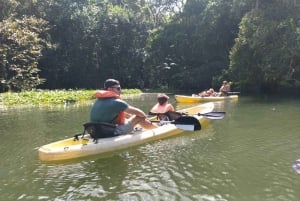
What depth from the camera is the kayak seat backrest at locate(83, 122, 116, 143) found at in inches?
302

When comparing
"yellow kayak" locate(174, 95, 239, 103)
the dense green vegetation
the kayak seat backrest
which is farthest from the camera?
the dense green vegetation

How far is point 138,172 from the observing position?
20.8 ft

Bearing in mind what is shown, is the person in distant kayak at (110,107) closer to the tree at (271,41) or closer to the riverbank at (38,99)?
the riverbank at (38,99)


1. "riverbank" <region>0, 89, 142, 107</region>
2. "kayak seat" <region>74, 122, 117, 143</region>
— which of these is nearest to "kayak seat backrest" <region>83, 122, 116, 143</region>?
"kayak seat" <region>74, 122, 117, 143</region>

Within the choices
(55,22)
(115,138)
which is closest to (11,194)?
(115,138)

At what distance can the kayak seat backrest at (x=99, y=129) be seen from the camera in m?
7.68

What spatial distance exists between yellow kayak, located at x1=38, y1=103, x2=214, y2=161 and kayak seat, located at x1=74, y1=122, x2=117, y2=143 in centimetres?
11

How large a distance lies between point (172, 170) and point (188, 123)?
3277mm

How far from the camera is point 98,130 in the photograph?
7844mm

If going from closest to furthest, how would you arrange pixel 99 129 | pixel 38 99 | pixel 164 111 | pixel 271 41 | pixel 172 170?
pixel 172 170, pixel 99 129, pixel 164 111, pixel 38 99, pixel 271 41

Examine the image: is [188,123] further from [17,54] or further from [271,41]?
[17,54]

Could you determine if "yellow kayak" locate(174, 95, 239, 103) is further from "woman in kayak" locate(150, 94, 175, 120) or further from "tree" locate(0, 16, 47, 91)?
"tree" locate(0, 16, 47, 91)

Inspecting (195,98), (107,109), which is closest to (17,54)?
(195,98)

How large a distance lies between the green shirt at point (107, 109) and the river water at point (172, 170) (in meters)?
0.81
